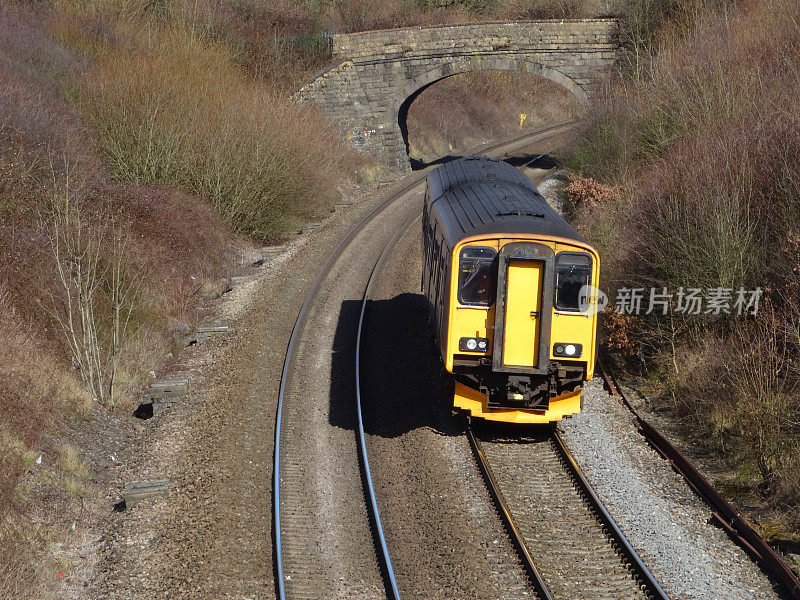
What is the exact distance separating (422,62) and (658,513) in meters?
28.0

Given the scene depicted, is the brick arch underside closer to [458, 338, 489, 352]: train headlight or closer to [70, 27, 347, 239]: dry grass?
[70, 27, 347, 239]: dry grass

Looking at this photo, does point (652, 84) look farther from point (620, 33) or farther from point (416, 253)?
point (620, 33)

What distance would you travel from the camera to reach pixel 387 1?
47.7 m

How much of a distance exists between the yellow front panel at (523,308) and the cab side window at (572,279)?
0.26 meters

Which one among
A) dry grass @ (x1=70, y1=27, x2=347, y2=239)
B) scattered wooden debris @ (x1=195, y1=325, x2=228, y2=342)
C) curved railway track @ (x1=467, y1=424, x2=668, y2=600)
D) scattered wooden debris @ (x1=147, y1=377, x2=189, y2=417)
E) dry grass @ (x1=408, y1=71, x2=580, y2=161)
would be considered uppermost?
dry grass @ (x1=70, y1=27, x2=347, y2=239)

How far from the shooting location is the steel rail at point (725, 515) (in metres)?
9.00

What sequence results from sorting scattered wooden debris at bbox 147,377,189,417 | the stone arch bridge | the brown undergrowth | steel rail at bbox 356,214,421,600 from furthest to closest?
the stone arch bridge < scattered wooden debris at bbox 147,377,189,417 < the brown undergrowth < steel rail at bbox 356,214,421,600

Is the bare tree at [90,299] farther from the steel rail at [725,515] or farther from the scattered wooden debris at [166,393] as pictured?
the steel rail at [725,515]

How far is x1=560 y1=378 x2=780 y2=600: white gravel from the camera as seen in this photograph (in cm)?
906

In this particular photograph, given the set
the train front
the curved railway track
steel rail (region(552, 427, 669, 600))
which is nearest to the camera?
steel rail (region(552, 427, 669, 600))

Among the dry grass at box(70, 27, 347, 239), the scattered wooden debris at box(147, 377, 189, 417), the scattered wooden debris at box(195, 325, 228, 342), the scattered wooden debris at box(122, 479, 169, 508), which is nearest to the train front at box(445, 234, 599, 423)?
the scattered wooden debris at box(122, 479, 169, 508)

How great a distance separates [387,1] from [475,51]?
15.2 metres

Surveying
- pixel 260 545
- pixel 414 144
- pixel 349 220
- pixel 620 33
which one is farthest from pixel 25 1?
pixel 260 545

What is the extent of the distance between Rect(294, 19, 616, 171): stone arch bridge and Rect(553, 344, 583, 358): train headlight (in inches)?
996
